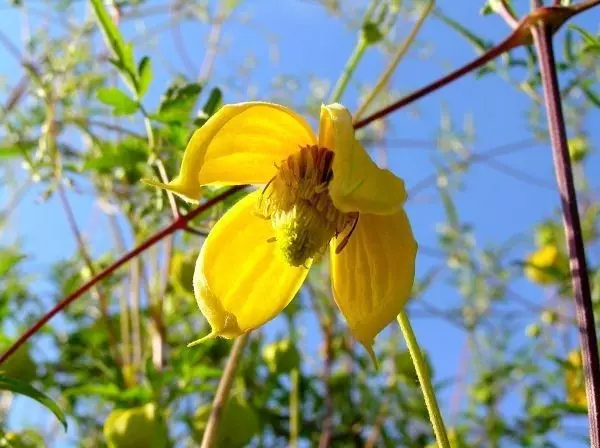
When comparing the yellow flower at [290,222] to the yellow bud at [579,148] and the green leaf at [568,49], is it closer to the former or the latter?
the green leaf at [568,49]

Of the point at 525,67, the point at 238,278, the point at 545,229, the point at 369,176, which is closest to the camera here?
the point at 369,176

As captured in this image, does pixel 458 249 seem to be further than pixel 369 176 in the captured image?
Yes

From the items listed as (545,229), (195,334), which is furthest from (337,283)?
(545,229)

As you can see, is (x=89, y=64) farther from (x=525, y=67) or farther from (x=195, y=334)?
(x=525, y=67)

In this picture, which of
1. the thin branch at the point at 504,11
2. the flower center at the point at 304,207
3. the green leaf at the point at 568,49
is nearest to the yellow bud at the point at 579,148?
the green leaf at the point at 568,49

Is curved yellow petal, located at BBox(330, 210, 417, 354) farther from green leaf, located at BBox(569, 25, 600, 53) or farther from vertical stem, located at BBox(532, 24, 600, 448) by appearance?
green leaf, located at BBox(569, 25, 600, 53)

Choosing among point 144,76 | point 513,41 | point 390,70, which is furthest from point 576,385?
point 144,76

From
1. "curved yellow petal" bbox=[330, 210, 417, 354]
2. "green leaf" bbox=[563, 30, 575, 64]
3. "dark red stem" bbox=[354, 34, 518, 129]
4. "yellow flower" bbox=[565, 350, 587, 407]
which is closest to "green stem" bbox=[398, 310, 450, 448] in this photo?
"curved yellow petal" bbox=[330, 210, 417, 354]
